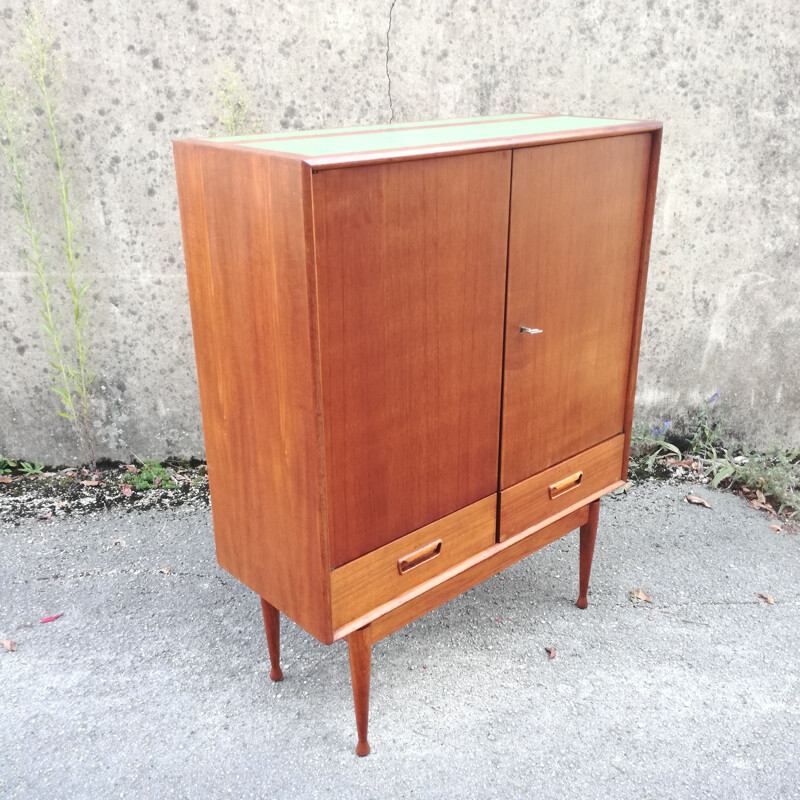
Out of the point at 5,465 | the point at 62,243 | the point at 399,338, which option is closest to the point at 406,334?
the point at 399,338

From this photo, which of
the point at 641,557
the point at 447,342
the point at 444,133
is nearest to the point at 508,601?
the point at 641,557

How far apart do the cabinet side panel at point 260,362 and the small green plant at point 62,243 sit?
1.62m

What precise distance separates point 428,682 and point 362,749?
0.38 meters

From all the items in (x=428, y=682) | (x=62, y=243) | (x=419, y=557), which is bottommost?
(x=428, y=682)

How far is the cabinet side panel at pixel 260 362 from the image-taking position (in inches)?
67.3

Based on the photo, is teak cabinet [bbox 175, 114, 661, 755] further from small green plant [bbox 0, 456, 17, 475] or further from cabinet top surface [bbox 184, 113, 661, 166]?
small green plant [bbox 0, 456, 17, 475]

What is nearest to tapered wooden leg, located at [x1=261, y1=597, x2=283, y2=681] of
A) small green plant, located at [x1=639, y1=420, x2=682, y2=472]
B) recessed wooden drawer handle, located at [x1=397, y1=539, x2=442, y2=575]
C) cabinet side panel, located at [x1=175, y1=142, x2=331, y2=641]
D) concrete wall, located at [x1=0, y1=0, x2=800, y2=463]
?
cabinet side panel, located at [x1=175, y1=142, x2=331, y2=641]

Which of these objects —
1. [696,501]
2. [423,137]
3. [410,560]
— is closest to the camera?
[423,137]

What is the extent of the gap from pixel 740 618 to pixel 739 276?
5.51ft

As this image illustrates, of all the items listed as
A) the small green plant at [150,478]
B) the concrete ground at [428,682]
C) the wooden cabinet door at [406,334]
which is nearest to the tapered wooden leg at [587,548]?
the concrete ground at [428,682]

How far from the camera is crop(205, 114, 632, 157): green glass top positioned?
1.79 metres

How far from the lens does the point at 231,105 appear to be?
10.7ft

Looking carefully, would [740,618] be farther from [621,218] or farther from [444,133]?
[444,133]

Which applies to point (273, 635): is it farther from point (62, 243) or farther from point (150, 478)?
point (62, 243)
